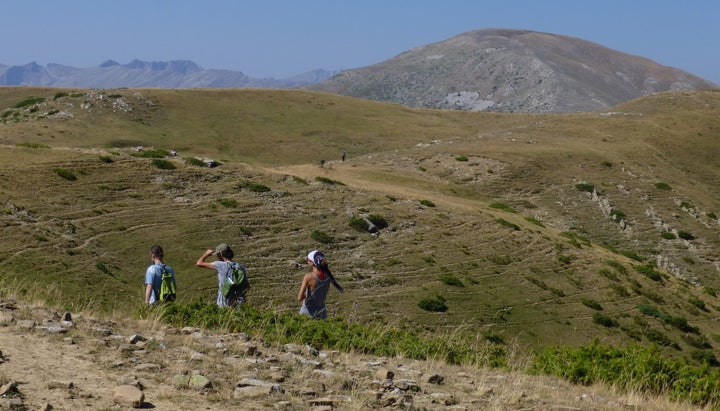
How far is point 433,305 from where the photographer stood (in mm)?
32719

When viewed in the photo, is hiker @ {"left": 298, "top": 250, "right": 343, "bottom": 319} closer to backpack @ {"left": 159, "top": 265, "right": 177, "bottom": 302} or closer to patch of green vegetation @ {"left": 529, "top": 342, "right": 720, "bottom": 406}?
backpack @ {"left": 159, "top": 265, "right": 177, "bottom": 302}

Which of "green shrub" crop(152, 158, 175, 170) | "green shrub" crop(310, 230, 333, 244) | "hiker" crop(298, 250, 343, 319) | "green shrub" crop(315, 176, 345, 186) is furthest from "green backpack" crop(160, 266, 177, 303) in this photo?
"green shrub" crop(315, 176, 345, 186)

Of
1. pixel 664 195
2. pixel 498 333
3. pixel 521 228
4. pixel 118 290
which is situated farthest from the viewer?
pixel 664 195

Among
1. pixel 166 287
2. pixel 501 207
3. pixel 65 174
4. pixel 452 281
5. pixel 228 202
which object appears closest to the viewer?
pixel 166 287

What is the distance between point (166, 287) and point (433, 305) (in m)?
19.5

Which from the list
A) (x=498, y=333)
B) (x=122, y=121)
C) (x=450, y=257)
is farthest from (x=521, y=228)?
(x=122, y=121)

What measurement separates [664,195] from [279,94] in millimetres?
68755

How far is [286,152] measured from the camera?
8919 cm

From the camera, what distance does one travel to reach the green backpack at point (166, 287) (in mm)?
14848

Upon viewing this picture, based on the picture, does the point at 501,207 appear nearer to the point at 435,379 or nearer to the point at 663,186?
the point at 663,186

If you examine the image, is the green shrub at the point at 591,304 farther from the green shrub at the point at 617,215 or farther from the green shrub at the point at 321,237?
the green shrub at the point at 617,215

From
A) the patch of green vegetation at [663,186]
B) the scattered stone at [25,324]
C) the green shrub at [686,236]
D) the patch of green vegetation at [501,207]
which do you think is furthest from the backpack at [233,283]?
the patch of green vegetation at [663,186]

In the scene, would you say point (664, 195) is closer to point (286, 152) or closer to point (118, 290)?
point (286, 152)

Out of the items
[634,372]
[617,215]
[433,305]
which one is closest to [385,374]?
[634,372]
